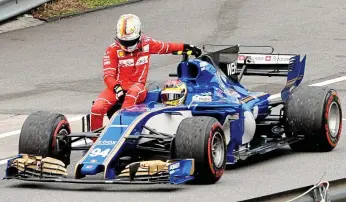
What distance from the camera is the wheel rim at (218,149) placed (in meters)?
11.9

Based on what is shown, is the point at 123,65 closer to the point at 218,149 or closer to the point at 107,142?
the point at 107,142

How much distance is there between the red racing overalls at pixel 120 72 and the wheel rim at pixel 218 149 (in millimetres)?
1258

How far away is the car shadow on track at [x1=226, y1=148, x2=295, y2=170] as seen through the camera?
13127 millimetres

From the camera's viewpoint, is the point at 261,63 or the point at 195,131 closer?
the point at 195,131

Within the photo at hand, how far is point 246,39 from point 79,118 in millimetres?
6989

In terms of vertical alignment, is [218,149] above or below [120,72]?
below

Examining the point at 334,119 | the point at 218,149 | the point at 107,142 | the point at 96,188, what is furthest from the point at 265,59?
the point at 96,188

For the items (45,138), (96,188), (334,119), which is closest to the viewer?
(96,188)

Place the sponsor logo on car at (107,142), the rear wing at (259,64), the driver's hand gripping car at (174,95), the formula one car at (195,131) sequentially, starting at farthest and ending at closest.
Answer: the rear wing at (259,64), the driver's hand gripping car at (174,95), the sponsor logo on car at (107,142), the formula one car at (195,131)

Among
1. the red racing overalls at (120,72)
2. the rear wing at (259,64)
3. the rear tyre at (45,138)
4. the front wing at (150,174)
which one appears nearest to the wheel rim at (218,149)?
the front wing at (150,174)

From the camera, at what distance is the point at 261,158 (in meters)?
13.6

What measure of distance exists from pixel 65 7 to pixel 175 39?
11.0ft

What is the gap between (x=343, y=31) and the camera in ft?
79.3

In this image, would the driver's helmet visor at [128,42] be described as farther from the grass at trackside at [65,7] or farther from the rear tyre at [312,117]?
the grass at trackside at [65,7]
